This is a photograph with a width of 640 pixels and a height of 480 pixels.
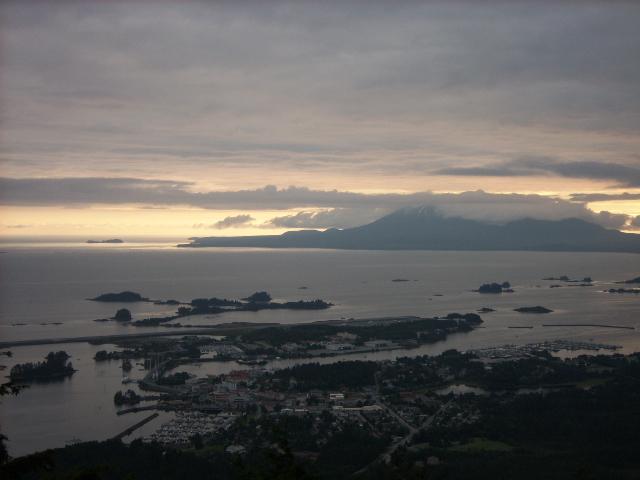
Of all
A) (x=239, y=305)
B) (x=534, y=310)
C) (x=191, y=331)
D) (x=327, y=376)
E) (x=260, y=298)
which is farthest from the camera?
(x=260, y=298)

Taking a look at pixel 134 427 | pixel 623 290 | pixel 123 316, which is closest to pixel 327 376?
pixel 134 427

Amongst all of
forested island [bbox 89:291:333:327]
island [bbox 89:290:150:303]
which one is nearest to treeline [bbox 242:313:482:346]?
forested island [bbox 89:291:333:327]

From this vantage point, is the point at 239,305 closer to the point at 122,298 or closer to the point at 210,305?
the point at 210,305

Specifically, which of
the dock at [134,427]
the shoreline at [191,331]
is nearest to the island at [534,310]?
Answer: the shoreline at [191,331]

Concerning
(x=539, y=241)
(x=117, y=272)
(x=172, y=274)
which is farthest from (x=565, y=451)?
(x=539, y=241)

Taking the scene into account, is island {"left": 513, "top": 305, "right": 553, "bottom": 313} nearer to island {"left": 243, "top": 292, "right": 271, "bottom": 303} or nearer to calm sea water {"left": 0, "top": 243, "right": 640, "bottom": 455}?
calm sea water {"left": 0, "top": 243, "right": 640, "bottom": 455}

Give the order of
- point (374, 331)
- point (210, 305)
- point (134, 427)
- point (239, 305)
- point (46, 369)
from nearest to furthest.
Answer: point (134, 427) → point (46, 369) → point (374, 331) → point (210, 305) → point (239, 305)

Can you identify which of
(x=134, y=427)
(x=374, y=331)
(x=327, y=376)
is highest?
(x=374, y=331)
